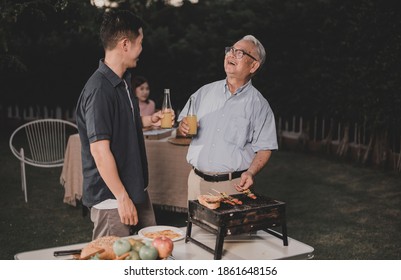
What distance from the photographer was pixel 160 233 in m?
2.94

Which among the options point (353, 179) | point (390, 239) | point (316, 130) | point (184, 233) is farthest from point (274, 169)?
point (184, 233)

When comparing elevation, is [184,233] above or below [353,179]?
above

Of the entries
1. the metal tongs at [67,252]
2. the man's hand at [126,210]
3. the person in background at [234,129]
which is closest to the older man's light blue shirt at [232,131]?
the person in background at [234,129]

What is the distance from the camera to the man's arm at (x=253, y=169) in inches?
130

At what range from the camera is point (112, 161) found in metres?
2.68

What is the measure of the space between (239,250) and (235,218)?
0.25 meters

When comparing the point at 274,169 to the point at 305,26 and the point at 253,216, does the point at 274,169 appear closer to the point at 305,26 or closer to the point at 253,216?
the point at 305,26

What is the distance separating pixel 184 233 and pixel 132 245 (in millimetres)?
548

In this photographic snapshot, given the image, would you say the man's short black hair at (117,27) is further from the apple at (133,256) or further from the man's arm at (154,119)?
the apple at (133,256)

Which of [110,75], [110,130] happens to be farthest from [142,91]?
[110,130]

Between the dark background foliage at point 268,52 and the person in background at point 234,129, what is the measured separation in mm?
3714

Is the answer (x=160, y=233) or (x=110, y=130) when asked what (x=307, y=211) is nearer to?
(x=160, y=233)

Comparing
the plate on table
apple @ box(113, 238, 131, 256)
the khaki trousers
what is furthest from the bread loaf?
the khaki trousers

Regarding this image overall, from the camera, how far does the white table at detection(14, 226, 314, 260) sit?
106 inches
